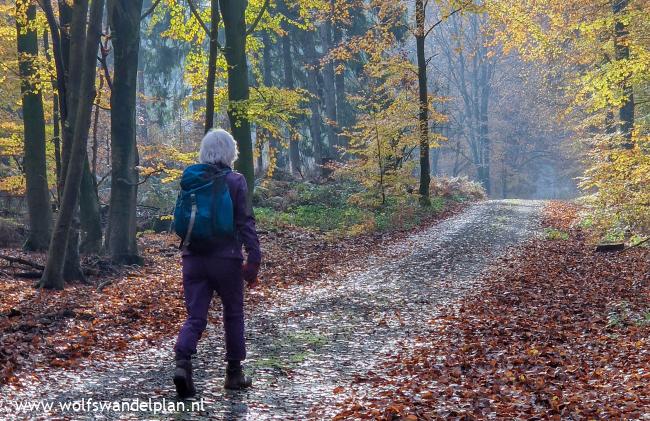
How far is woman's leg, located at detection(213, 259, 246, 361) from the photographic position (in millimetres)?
5098

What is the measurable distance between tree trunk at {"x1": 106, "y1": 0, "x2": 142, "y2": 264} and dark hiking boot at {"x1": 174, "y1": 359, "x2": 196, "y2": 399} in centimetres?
828

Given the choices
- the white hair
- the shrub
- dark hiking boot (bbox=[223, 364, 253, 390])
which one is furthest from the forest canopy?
dark hiking boot (bbox=[223, 364, 253, 390])

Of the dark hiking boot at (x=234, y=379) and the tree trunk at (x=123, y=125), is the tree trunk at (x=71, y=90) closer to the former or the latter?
the tree trunk at (x=123, y=125)

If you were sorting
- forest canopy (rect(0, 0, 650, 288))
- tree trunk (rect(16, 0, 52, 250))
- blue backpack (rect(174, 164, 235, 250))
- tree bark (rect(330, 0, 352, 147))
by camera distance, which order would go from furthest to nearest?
tree bark (rect(330, 0, 352, 147))
tree trunk (rect(16, 0, 52, 250))
forest canopy (rect(0, 0, 650, 288))
blue backpack (rect(174, 164, 235, 250))

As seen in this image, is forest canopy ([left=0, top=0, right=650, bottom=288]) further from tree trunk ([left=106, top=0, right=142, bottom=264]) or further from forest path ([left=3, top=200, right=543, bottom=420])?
forest path ([left=3, top=200, right=543, bottom=420])

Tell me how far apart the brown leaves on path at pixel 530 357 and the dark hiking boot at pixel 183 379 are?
1216 millimetres

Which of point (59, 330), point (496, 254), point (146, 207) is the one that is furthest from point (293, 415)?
point (146, 207)

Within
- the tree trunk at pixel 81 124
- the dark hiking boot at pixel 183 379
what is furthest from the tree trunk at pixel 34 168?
the dark hiking boot at pixel 183 379

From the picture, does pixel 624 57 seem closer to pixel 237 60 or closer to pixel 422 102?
pixel 422 102

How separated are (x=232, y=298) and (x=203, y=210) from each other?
2.60ft

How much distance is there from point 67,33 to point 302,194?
557 inches

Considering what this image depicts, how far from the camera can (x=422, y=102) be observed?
24.0 metres

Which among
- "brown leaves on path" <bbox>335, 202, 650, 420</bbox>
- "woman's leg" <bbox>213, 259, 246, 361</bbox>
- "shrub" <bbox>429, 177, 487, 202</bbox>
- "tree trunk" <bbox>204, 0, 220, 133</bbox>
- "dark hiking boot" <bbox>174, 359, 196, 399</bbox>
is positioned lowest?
"brown leaves on path" <bbox>335, 202, 650, 420</bbox>

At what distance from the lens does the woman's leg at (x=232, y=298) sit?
5098mm
